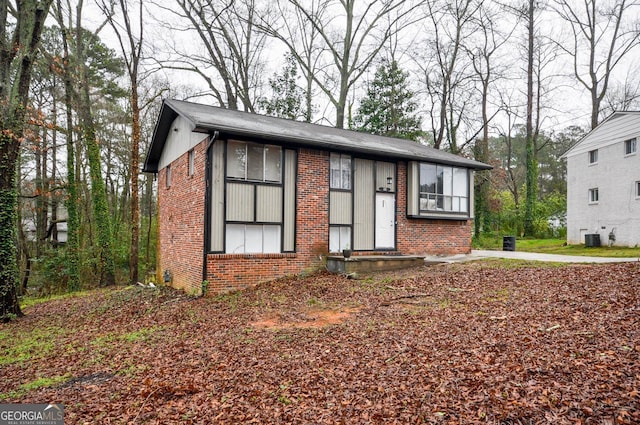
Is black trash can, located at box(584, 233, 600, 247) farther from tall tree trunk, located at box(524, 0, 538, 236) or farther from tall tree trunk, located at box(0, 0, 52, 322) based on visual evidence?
tall tree trunk, located at box(0, 0, 52, 322)

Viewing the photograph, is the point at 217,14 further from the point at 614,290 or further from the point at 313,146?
the point at 614,290

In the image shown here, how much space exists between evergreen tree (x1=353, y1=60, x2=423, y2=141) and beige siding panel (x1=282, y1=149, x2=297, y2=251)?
1439cm

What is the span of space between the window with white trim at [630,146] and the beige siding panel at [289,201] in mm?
14982

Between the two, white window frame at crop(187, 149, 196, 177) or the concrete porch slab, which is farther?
white window frame at crop(187, 149, 196, 177)

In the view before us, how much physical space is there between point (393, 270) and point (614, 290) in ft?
18.9

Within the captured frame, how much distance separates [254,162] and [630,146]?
16.4 metres

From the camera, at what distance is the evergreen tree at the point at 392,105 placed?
2364 centimetres

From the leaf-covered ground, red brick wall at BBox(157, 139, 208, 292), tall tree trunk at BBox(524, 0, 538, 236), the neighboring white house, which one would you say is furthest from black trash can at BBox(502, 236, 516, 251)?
red brick wall at BBox(157, 139, 208, 292)

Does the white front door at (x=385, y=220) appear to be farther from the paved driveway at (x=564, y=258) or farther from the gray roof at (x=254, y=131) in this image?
the paved driveway at (x=564, y=258)

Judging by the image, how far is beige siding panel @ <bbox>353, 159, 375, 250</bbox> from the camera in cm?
1206

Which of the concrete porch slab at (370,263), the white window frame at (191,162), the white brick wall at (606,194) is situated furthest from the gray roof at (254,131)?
the white brick wall at (606,194)

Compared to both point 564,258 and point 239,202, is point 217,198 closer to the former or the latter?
point 239,202

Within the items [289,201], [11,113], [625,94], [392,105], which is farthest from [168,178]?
[625,94]

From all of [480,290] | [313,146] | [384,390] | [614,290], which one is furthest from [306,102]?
[384,390]
